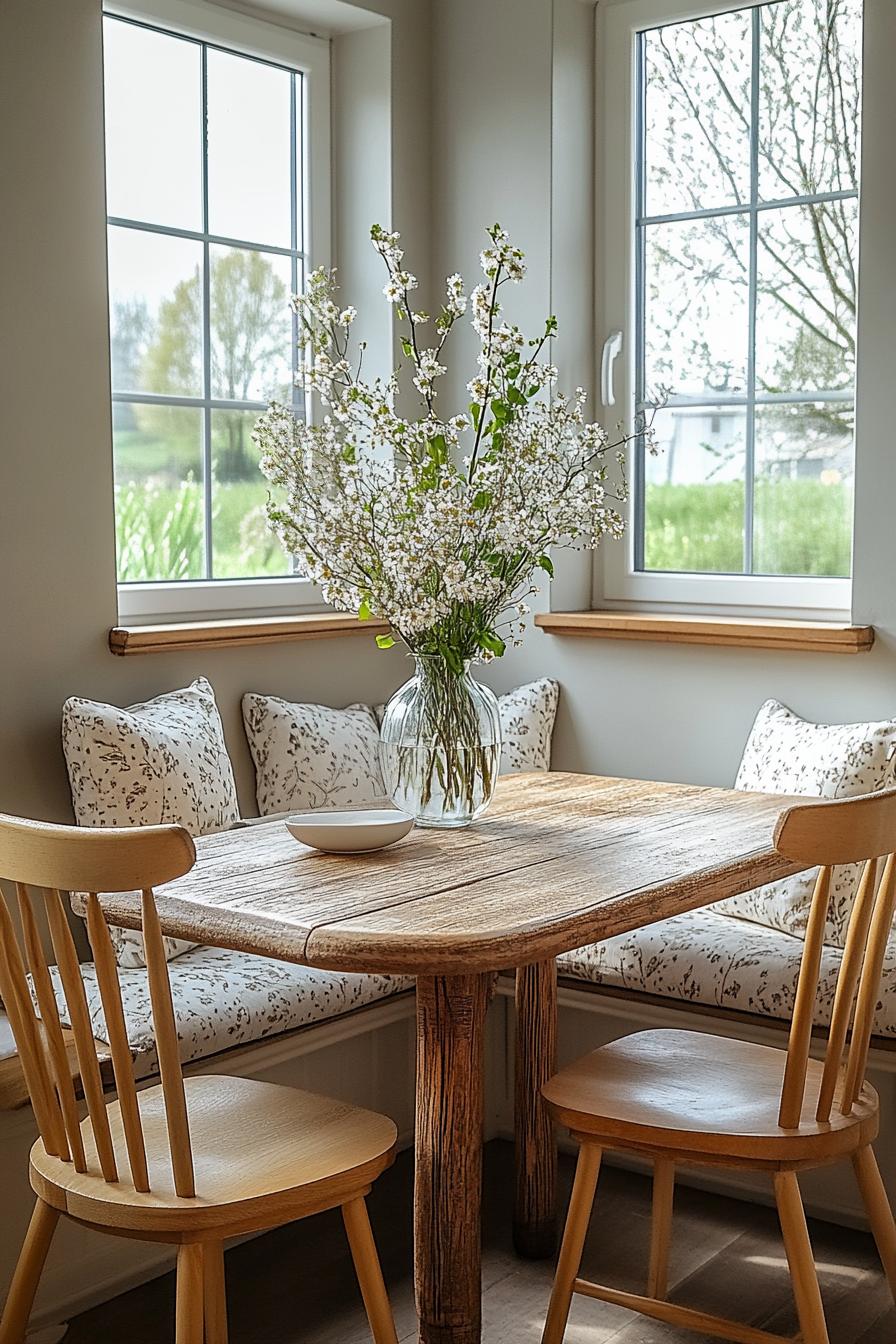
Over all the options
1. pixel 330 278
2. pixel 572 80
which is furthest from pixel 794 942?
pixel 572 80

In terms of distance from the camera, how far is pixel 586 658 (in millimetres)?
3498

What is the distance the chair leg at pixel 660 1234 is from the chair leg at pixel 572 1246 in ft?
0.94

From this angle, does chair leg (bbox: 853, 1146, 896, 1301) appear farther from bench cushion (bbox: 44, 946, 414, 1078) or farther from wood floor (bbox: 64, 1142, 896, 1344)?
bench cushion (bbox: 44, 946, 414, 1078)

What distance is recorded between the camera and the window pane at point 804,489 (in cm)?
324

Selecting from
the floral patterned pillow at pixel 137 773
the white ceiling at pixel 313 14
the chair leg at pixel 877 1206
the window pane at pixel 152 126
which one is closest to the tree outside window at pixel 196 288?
the window pane at pixel 152 126

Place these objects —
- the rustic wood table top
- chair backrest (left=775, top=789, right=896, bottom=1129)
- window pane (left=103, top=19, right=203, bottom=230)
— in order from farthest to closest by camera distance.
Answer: window pane (left=103, top=19, right=203, bottom=230), chair backrest (left=775, top=789, right=896, bottom=1129), the rustic wood table top

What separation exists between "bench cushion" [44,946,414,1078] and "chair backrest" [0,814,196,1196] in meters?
0.57

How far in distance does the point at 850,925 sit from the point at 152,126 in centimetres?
240

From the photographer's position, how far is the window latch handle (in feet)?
11.7

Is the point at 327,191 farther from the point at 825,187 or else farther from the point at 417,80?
the point at 825,187

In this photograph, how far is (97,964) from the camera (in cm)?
155

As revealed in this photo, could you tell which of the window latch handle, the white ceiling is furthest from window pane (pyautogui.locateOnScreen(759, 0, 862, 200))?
the white ceiling

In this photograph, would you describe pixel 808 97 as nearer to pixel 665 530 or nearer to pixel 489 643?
pixel 665 530

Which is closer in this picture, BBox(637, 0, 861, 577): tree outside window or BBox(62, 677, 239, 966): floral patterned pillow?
BBox(62, 677, 239, 966): floral patterned pillow
